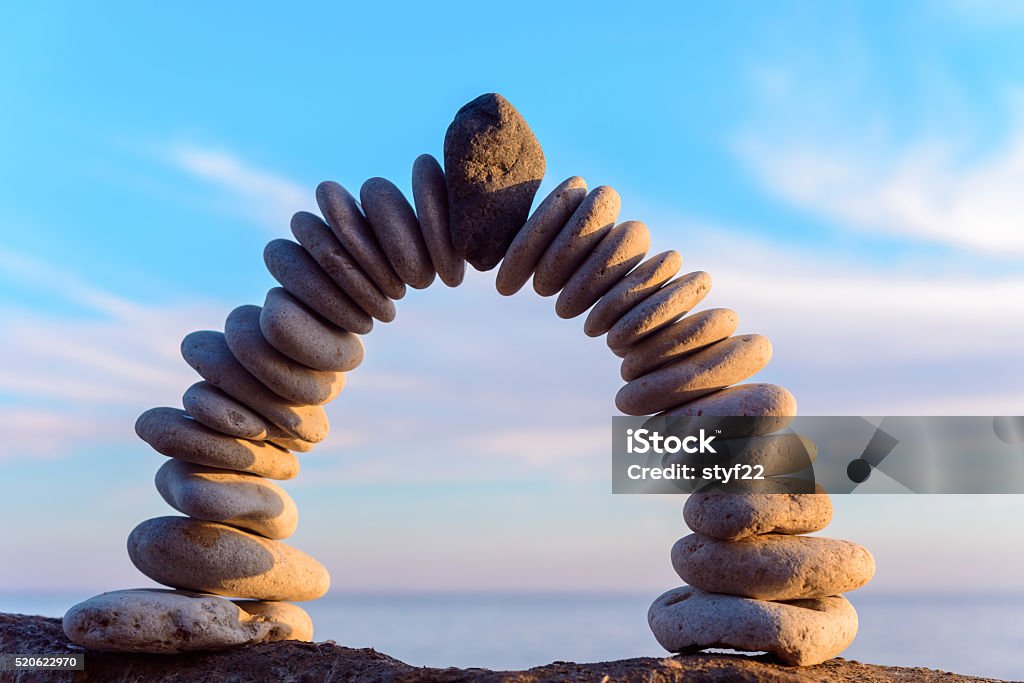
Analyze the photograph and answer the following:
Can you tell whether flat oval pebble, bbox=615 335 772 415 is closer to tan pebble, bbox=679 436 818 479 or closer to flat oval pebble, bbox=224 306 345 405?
tan pebble, bbox=679 436 818 479

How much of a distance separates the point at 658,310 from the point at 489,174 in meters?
1.51

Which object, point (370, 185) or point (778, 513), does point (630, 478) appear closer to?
point (778, 513)

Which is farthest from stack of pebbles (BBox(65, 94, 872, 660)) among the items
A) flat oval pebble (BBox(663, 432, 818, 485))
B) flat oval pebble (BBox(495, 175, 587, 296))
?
flat oval pebble (BBox(663, 432, 818, 485))

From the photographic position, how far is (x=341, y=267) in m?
6.66

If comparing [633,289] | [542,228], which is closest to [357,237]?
[542,228]

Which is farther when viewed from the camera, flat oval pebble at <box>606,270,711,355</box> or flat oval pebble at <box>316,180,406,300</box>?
flat oval pebble at <box>316,180,406,300</box>

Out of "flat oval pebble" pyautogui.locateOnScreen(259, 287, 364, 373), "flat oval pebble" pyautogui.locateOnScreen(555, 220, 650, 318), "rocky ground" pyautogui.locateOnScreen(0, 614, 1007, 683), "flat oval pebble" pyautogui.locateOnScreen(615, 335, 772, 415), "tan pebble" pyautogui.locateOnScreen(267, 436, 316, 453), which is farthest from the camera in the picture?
"tan pebble" pyautogui.locateOnScreen(267, 436, 316, 453)

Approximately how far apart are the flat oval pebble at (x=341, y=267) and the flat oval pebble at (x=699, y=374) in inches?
75.1

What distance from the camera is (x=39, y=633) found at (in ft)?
23.1

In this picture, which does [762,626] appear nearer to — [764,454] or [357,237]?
[764,454]

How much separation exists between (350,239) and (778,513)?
343 cm

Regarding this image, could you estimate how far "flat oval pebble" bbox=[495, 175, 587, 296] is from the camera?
6355mm

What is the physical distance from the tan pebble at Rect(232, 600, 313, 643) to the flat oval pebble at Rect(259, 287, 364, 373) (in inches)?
72.3

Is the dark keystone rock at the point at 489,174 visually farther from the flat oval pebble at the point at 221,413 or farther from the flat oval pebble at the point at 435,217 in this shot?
the flat oval pebble at the point at 221,413
